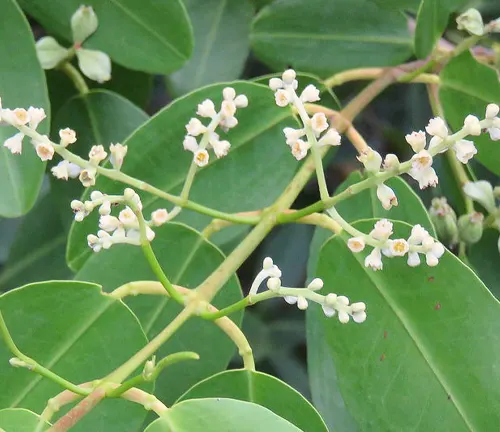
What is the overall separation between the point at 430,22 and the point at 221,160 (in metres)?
0.31

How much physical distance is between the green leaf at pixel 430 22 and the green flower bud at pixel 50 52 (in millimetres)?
481

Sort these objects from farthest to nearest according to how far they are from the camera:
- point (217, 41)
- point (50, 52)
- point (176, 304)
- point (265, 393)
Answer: point (217, 41)
point (50, 52)
point (176, 304)
point (265, 393)

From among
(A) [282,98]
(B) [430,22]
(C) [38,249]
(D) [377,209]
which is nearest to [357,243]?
(A) [282,98]

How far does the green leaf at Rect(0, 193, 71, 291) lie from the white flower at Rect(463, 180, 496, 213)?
654 millimetres

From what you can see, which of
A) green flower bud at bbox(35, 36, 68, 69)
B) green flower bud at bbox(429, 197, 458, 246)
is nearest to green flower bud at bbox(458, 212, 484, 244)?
green flower bud at bbox(429, 197, 458, 246)

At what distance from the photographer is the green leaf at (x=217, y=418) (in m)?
0.62

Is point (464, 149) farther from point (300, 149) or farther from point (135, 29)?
point (135, 29)

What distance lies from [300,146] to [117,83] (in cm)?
58

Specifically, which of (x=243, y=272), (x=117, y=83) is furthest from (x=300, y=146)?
(x=243, y=272)

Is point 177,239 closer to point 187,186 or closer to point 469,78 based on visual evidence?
point 187,186

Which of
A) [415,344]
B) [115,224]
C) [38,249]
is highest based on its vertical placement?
[115,224]

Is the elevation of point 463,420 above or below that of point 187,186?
below

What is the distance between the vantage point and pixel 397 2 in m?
0.92

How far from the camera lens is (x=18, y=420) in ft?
2.10
